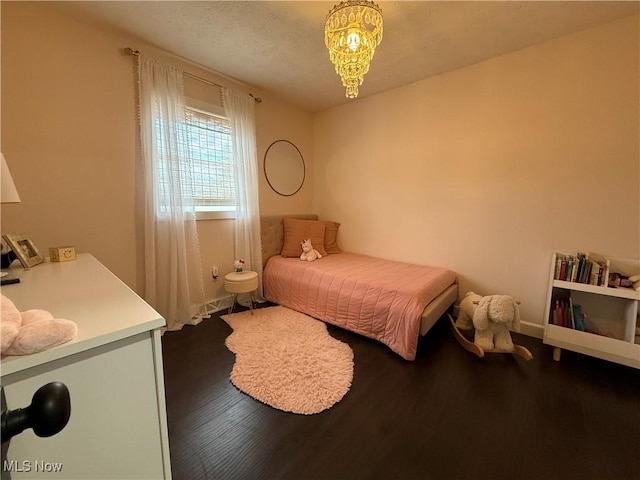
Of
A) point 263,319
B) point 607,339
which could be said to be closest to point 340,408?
point 263,319

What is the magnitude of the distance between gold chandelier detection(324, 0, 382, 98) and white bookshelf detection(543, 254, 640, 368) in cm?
211

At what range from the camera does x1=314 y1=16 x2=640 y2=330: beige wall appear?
2.01m

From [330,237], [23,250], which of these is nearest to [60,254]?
[23,250]

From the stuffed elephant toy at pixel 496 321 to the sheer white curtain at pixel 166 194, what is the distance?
2596mm

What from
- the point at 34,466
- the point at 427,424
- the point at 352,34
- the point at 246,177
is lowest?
the point at 427,424

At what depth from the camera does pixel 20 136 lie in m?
1.80

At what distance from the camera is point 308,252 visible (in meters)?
3.26

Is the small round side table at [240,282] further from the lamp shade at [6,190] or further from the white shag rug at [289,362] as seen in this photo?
the lamp shade at [6,190]

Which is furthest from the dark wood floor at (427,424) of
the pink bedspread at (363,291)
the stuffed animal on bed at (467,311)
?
the stuffed animal on bed at (467,311)

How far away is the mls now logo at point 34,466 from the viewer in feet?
1.85

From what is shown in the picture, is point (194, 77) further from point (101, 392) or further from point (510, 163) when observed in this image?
point (510, 163)

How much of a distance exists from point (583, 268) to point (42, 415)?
113 inches

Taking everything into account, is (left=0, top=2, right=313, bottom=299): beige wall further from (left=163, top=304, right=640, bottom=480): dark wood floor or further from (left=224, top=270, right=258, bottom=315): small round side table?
Result: (left=163, top=304, right=640, bottom=480): dark wood floor

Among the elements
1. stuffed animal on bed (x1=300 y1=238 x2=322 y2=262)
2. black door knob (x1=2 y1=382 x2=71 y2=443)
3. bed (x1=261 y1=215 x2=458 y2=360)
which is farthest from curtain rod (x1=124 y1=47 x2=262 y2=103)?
black door knob (x1=2 y1=382 x2=71 y2=443)
